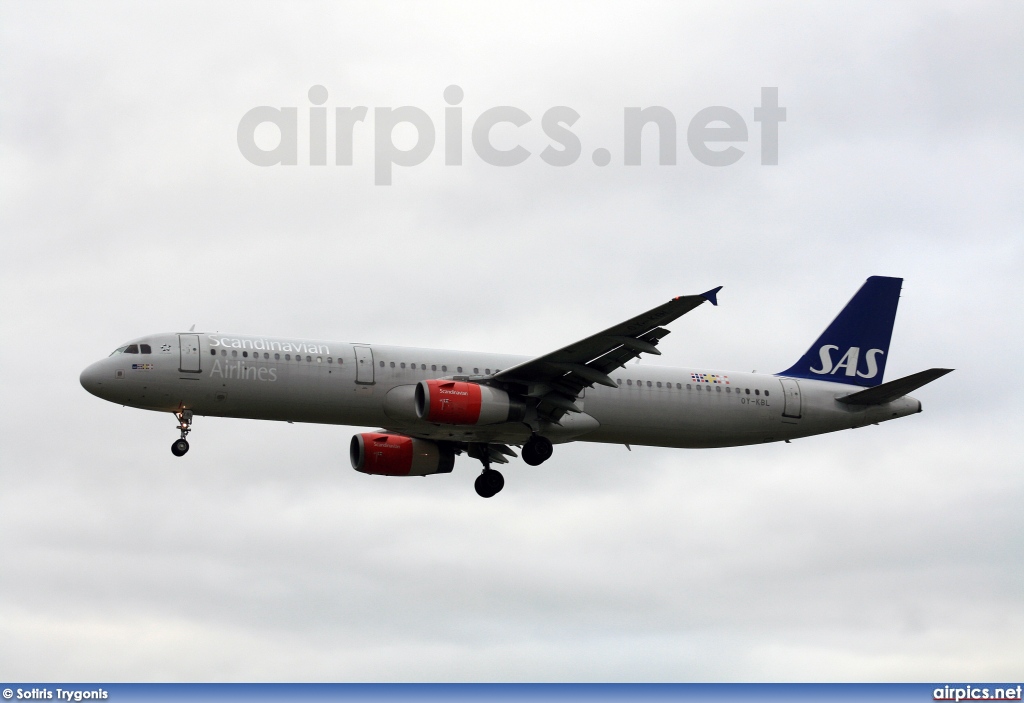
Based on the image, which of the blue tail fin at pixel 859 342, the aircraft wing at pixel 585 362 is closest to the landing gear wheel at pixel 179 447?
the aircraft wing at pixel 585 362

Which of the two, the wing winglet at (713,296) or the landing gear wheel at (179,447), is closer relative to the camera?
the wing winglet at (713,296)

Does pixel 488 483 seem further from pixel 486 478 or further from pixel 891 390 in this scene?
pixel 891 390

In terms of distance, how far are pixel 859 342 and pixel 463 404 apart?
17.1 metres

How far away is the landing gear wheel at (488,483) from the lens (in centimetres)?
4834

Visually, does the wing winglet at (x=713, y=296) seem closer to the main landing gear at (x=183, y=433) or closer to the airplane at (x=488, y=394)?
the airplane at (x=488, y=394)

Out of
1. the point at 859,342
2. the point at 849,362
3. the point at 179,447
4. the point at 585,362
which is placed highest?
the point at 859,342

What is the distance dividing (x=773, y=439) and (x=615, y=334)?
10.6 metres

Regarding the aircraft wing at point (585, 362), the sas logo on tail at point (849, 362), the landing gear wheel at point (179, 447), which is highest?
the sas logo on tail at point (849, 362)

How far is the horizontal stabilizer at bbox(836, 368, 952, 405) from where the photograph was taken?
1754 inches

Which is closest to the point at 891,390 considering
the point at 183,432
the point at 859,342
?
the point at 859,342

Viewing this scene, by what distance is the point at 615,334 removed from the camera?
40.2 meters

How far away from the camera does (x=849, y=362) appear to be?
50.0 meters

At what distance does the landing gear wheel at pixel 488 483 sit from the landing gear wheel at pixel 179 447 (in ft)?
37.3

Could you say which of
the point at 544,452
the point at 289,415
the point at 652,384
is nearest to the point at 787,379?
the point at 652,384
